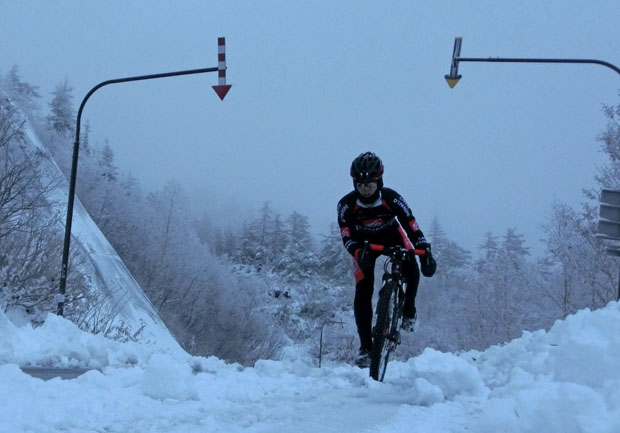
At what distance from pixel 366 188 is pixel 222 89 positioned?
22.1 ft

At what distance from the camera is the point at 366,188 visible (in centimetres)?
611

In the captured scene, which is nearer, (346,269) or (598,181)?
(598,181)

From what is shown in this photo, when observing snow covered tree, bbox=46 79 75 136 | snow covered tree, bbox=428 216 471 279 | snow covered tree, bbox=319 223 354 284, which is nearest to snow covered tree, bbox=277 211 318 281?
snow covered tree, bbox=319 223 354 284

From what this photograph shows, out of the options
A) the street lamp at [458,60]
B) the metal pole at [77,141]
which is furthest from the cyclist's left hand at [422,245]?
the metal pole at [77,141]

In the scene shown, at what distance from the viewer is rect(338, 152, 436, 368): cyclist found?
604 cm

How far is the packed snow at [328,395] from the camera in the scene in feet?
8.64

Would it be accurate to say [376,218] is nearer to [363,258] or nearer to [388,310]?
[363,258]

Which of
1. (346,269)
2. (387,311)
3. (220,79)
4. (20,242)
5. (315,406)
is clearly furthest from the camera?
(346,269)

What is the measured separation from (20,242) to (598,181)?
2213 cm

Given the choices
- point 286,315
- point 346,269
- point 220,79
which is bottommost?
point 286,315

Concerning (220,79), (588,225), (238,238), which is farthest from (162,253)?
(238,238)

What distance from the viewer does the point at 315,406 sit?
3891mm

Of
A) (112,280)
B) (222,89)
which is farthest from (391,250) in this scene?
(112,280)

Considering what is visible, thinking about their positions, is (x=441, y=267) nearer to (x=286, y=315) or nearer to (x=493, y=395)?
(x=286, y=315)
